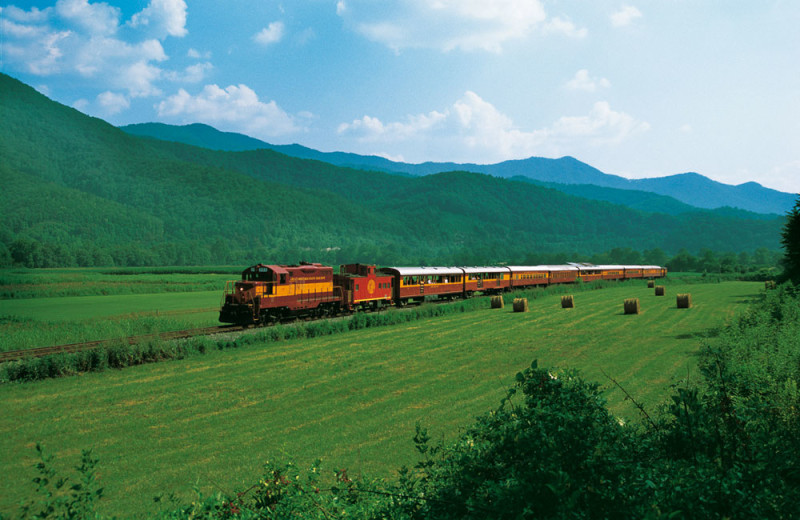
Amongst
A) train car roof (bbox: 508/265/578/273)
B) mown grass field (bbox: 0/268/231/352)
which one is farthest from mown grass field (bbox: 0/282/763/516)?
train car roof (bbox: 508/265/578/273)

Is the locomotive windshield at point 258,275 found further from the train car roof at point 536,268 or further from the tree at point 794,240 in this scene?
the tree at point 794,240

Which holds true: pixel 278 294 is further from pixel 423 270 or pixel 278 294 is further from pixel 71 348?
pixel 423 270

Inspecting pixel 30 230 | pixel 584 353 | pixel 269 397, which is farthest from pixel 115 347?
pixel 30 230

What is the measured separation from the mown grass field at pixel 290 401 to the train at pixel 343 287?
6.83 m

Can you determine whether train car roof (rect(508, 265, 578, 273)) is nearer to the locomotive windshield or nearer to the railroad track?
the locomotive windshield

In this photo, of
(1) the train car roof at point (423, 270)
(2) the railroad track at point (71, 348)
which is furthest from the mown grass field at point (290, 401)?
(1) the train car roof at point (423, 270)

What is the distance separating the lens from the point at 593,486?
13.1 feet

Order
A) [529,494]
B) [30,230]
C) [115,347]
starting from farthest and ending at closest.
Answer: [30,230] → [115,347] → [529,494]

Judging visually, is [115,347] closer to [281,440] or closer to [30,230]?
[281,440]

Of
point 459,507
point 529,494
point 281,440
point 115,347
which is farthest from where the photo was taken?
point 115,347

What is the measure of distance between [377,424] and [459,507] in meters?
9.74

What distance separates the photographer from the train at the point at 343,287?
33969 mm

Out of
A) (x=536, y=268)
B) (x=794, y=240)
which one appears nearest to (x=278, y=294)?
(x=794, y=240)

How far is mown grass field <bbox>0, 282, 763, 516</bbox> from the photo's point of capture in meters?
11.3
